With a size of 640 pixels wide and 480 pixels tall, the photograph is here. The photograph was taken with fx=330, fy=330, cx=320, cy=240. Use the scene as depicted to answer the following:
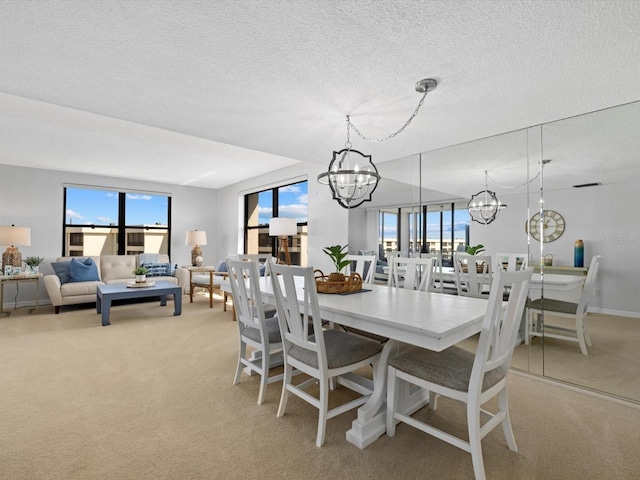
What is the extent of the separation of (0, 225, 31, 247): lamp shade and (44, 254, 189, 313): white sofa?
62 centimetres

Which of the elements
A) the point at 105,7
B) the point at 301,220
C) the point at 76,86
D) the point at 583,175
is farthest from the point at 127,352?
the point at 583,175

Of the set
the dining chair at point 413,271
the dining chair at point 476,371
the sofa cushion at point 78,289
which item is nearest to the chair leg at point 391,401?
the dining chair at point 476,371

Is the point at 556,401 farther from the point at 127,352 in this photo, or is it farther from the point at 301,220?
the point at 301,220

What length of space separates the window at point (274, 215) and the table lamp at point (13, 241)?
141 inches

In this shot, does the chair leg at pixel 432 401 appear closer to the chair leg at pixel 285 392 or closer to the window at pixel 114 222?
the chair leg at pixel 285 392

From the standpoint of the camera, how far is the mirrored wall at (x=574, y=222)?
8.29 feet

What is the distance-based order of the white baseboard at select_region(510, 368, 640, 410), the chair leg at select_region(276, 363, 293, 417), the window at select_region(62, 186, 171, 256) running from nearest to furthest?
1. the chair leg at select_region(276, 363, 293, 417)
2. the white baseboard at select_region(510, 368, 640, 410)
3. the window at select_region(62, 186, 171, 256)

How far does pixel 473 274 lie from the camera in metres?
3.34

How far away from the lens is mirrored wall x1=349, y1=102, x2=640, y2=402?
253 centimetres

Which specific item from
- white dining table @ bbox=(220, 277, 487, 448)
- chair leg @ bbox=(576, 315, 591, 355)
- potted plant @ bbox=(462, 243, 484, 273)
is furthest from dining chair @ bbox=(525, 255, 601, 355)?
white dining table @ bbox=(220, 277, 487, 448)

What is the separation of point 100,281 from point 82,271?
0.30 m

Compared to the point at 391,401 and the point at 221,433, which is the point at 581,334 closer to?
the point at 391,401

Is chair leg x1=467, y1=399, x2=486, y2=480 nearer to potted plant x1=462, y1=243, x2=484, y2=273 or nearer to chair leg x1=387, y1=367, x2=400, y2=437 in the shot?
chair leg x1=387, y1=367, x2=400, y2=437

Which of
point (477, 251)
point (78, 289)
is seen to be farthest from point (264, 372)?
point (78, 289)
